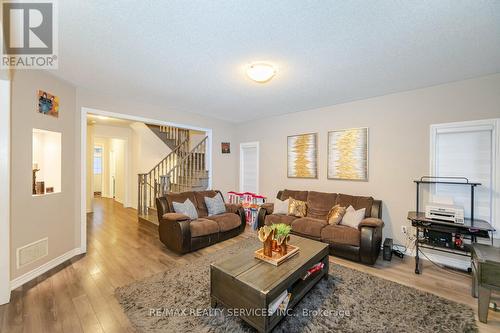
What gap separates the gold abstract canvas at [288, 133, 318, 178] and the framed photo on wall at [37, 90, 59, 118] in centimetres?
417

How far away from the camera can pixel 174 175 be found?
5.45 meters

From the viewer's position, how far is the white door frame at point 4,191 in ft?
6.80

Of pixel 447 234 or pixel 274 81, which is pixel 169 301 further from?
pixel 447 234

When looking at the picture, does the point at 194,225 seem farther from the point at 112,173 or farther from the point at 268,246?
the point at 112,173

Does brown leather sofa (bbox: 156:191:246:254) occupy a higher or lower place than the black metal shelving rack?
lower

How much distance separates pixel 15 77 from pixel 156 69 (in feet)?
5.32

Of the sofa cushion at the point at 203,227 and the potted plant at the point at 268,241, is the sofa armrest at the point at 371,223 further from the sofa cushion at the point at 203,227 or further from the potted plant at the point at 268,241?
the sofa cushion at the point at 203,227

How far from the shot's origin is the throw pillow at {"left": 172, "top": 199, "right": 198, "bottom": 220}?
12.1ft

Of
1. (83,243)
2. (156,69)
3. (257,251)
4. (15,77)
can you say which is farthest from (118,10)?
(83,243)

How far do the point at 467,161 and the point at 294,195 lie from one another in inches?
106

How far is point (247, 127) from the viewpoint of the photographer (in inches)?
223

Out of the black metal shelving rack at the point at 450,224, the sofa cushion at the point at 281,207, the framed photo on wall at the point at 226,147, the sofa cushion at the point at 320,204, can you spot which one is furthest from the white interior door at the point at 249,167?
the black metal shelving rack at the point at 450,224

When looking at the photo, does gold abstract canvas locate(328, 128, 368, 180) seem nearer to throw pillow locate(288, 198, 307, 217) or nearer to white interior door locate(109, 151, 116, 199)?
throw pillow locate(288, 198, 307, 217)

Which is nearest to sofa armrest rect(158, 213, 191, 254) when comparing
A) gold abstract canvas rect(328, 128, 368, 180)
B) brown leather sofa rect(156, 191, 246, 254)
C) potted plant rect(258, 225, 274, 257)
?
brown leather sofa rect(156, 191, 246, 254)
